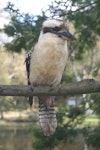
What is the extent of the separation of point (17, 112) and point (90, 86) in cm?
3205

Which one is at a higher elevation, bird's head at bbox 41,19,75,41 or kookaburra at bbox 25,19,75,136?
bird's head at bbox 41,19,75,41

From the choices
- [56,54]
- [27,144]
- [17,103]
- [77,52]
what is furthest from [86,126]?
[17,103]

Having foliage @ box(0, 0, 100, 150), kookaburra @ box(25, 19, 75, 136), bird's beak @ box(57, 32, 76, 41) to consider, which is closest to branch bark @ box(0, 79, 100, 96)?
kookaburra @ box(25, 19, 75, 136)

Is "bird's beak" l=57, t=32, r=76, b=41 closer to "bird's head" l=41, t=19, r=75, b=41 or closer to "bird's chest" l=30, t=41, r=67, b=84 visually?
"bird's head" l=41, t=19, r=75, b=41

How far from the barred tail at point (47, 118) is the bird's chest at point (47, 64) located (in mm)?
279

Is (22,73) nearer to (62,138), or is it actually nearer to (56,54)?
(62,138)

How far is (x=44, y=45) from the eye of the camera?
3.76m

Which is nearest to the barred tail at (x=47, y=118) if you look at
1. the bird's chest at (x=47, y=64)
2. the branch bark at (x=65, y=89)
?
the bird's chest at (x=47, y=64)

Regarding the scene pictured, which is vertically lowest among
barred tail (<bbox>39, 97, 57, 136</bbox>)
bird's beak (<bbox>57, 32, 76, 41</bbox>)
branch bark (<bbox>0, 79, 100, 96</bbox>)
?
barred tail (<bbox>39, 97, 57, 136</bbox>)

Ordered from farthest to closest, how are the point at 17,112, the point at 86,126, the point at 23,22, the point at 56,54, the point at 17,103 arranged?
1. the point at 17,112
2. the point at 17,103
3. the point at 86,126
4. the point at 23,22
5. the point at 56,54

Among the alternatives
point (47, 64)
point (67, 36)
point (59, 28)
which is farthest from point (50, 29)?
point (47, 64)

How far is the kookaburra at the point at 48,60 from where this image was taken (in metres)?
3.65

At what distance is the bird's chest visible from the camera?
374 cm

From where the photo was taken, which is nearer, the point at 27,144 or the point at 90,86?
the point at 90,86
